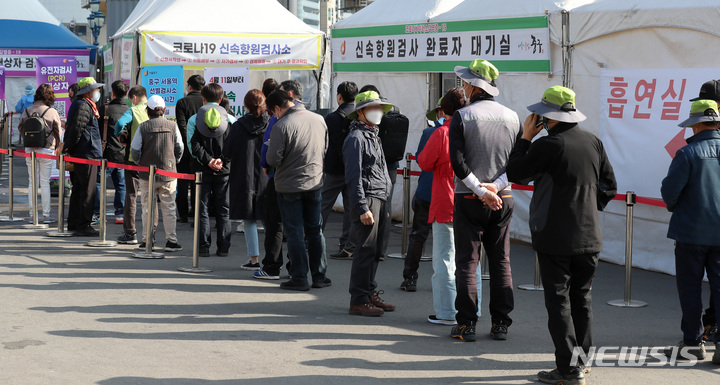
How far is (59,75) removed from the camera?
17.9 meters

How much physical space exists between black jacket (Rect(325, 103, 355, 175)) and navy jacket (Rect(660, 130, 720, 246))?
415 cm

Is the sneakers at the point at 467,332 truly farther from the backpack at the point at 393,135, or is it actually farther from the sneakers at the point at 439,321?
the backpack at the point at 393,135

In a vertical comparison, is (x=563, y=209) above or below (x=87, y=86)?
below

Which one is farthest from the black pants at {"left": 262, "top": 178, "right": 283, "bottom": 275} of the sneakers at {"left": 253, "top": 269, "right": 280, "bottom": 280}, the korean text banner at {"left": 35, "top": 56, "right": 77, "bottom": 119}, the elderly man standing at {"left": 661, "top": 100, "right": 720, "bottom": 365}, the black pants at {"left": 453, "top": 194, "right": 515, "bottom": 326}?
the korean text banner at {"left": 35, "top": 56, "right": 77, "bottom": 119}

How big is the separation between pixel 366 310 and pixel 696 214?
2.69m

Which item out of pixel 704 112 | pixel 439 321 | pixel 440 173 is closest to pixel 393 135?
pixel 440 173

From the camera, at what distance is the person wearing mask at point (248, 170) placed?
9.33 metres

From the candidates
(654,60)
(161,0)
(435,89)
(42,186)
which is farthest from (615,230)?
(161,0)

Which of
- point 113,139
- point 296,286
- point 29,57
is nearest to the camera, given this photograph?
point 296,286

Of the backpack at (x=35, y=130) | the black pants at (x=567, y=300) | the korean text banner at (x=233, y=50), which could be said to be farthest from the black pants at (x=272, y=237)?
the korean text banner at (x=233, y=50)

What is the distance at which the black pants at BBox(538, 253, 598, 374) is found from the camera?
5.48 meters

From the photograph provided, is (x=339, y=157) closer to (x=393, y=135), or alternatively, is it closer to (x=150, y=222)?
(x=393, y=135)

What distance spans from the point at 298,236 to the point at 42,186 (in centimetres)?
598

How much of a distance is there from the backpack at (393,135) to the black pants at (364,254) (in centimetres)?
250
